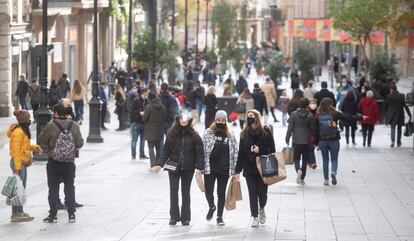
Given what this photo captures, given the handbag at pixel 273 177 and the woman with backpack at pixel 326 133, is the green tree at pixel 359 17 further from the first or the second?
the handbag at pixel 273 177

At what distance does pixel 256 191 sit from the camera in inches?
717

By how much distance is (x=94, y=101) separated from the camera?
3516 centimetres

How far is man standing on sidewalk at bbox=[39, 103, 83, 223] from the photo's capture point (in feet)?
59.2

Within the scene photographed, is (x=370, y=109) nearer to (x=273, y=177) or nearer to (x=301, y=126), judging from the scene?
(x=301, y=126)

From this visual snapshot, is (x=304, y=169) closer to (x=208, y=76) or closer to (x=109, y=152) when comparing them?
(x=109, y=152)

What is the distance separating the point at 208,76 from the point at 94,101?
3345 cm

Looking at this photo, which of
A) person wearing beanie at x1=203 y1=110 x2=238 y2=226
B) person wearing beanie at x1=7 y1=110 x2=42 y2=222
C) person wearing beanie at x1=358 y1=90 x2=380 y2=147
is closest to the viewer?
person wearing beanie at x1=203 y1=110 x2=238 y2=226

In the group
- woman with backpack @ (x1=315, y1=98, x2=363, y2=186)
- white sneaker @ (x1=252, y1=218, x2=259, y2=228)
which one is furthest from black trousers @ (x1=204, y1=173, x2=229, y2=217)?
woman with backpack @ (x1=315, y1=98, x2=363, y2=186)

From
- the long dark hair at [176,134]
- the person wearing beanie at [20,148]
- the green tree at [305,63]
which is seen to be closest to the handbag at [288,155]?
the long dark hair at [176,134]

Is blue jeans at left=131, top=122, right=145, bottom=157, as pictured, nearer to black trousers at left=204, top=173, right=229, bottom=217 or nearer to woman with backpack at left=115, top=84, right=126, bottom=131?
woman with backpack at left=115, top=84, right=126, bottom=131

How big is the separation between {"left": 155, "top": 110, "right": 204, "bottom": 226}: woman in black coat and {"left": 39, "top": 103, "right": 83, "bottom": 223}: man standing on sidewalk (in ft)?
3.92

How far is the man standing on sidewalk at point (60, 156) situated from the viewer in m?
18.0

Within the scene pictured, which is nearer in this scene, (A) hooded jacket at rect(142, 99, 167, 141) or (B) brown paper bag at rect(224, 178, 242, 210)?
(B) brown paper bag at rect(224, 178, 242, 210)

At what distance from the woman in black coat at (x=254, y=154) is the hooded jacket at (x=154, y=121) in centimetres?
852
